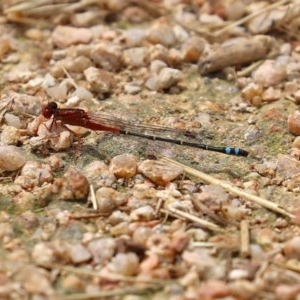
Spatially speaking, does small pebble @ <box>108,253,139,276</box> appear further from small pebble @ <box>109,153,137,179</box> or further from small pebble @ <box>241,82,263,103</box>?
small pebble @ <box>241,82,263,103</box>

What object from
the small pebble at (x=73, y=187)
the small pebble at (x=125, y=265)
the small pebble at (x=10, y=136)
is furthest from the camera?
the small pebble at (x=10, y=136)

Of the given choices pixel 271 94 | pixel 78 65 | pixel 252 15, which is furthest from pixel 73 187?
pixel 252 15

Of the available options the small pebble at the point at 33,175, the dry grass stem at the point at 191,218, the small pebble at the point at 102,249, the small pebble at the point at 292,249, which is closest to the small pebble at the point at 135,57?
the small pebble at the point at 33,175

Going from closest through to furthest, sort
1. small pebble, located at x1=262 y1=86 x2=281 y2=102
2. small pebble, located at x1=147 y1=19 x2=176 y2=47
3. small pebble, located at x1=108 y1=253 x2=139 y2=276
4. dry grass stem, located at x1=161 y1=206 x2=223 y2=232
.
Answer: small pebble, located at x1=108 y1=253 x2=139 y2=276 → dry grass stem, located at x1=161 y1=206 x2=223 y2=232 → small pebble, located at x1=262 y1=86 x2=281 y2=102 → small pebble, located at x1=147 y1=19 x2=176 y2=47

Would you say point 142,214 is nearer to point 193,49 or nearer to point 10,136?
point 10,136

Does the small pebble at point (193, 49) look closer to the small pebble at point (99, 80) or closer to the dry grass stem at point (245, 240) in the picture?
the small pebble at point (99, 80)

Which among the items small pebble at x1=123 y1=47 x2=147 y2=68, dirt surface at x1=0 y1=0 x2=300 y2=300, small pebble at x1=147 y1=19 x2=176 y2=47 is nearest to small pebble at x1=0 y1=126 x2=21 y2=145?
dirt surface at x1=0 y1=0 x2=300 y2=300

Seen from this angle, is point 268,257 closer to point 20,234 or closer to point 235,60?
point 20,234
